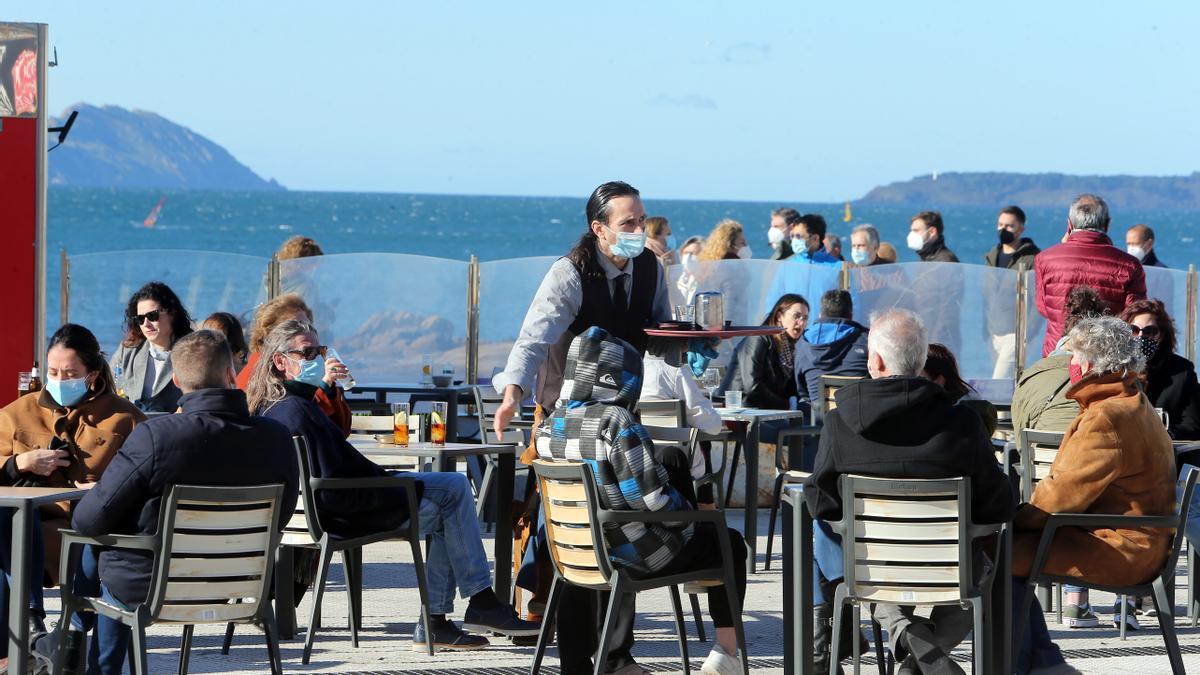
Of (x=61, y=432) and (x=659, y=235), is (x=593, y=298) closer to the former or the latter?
(x=61, y=432)

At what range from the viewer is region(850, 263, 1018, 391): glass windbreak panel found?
1197 centimetres

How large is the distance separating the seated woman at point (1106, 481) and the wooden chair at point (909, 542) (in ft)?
1.65

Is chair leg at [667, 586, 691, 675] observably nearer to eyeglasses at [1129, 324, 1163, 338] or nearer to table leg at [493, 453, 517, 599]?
table leg at [493, 453, 517, 599]

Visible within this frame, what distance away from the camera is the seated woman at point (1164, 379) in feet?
24.5

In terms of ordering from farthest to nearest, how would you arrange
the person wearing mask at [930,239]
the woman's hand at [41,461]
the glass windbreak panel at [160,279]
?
1. the person wearing mask at [930,239]
2. the glass windbreak panel at [160,279]
3. the woman's hand at [41,461]

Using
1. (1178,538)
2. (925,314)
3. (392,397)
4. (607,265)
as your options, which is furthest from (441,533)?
(925,314)

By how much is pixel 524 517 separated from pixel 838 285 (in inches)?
214

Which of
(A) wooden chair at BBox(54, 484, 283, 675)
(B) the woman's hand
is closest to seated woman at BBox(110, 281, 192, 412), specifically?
(B) the woman's hand

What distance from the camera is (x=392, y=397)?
11859mm

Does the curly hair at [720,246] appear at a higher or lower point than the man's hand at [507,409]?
higher

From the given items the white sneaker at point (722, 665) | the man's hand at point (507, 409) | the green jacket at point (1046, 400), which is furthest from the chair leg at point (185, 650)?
the green jacket at point (1046, 400)

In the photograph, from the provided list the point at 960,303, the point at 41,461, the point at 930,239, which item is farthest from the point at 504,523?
the point at 930,239

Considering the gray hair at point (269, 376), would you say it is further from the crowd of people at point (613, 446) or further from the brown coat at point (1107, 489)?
the brown coat at point (1107, 489)

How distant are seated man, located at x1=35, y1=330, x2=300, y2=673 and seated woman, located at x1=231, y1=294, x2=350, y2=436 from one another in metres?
1.20
